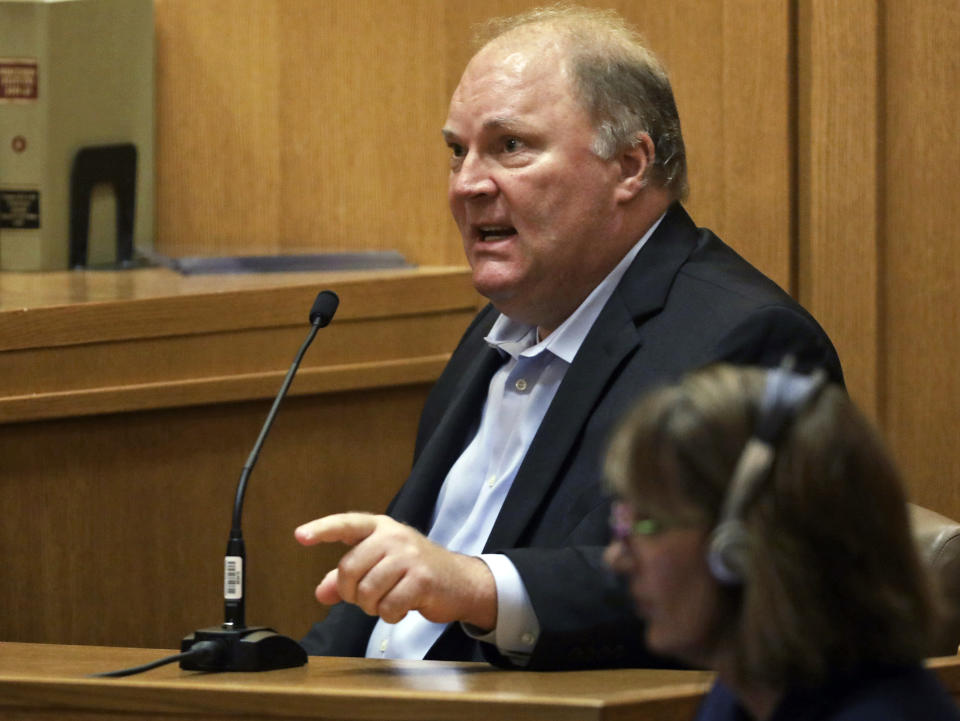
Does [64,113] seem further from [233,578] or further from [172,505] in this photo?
[233,578]

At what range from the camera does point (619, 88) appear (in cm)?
213

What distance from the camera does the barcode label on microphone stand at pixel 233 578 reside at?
1575mm

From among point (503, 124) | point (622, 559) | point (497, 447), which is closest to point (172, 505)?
point (497, 447)

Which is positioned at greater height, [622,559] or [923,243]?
[923,243]

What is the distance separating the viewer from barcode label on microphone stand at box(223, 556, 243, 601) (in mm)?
1575

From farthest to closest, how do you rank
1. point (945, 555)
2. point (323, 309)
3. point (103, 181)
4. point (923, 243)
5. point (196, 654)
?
point (103, 181), point (923, 243), point (323, 309), point (945, 555), point (196, 654)

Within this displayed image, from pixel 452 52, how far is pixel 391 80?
139mm

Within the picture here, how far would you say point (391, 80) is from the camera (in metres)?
2.95

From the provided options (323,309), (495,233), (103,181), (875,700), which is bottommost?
(875,700)

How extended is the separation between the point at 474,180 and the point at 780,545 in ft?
4.31

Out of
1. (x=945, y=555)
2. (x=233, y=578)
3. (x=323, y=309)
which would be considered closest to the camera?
(x=233, y=578)

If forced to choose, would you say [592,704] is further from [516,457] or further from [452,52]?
[452,52]

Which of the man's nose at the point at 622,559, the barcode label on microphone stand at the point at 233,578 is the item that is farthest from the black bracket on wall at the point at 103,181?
the man's nose at the point at 622,559

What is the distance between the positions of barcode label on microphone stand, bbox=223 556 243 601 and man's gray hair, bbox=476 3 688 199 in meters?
0.87
